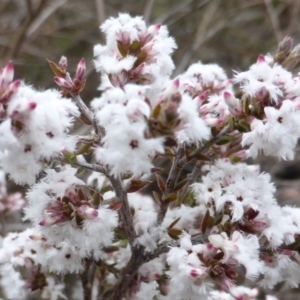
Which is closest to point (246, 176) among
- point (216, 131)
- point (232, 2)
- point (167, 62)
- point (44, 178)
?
point (216, 131)

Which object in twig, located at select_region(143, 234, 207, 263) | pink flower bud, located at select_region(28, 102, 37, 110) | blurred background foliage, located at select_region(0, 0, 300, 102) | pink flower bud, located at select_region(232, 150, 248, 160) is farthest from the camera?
blurred background foliage, located at select_region(0, 0, 300, 102)

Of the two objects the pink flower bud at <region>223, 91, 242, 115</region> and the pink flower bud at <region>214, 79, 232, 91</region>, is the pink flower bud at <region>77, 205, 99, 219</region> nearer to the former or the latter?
the pink flower bud at <region>223, 91, 242, 115</region>

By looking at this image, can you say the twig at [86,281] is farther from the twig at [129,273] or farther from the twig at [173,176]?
the twig at [173,176]

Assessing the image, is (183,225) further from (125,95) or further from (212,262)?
(125,95)

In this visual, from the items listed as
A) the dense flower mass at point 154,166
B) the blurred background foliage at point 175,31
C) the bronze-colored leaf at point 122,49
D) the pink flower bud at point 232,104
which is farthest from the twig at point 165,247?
the blurred background foliage at point 175,31

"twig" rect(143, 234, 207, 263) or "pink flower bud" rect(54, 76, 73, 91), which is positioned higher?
"pink flower bud" rect(54, 76, 73, 91)

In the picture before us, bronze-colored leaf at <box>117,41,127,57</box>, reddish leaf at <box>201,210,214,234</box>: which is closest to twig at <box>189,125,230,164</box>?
reddish leaf at <box>201,210,214,234</box>
